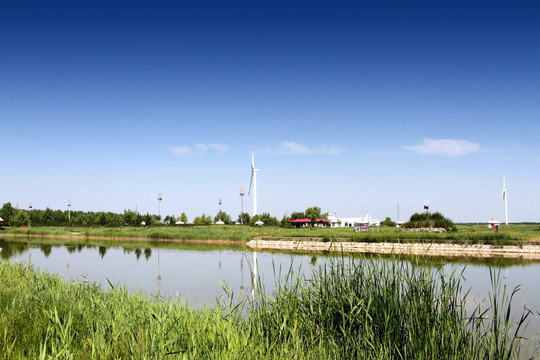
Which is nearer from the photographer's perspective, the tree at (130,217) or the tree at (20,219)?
the tree at (20,219)

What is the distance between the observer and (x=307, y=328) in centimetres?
586

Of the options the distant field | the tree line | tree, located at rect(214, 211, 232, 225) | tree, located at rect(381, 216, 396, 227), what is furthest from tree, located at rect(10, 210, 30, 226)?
tree, located at rect(381, 216, 396, 227)

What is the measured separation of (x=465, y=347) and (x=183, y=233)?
41745 millimetres

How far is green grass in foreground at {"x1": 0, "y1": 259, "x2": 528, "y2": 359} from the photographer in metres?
4.63

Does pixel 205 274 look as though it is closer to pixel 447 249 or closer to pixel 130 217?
pixel 447 249

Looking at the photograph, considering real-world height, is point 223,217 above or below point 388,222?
above

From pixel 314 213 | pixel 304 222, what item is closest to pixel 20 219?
pixel 304 222

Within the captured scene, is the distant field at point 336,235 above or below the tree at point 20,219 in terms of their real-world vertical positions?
below

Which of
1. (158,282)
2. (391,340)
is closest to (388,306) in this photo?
(391,340)

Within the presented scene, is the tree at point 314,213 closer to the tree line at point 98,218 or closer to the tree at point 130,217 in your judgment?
the tree line at point 98,218

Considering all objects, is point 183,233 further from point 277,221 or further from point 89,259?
point 277,221

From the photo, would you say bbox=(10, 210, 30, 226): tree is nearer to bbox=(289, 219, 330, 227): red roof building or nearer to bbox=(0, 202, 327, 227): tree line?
bbox=(0, 202, 327, 227): tree line

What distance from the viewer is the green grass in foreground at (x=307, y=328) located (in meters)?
4.63

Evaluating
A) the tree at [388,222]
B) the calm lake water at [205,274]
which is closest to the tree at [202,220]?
the tree at [388,222]
